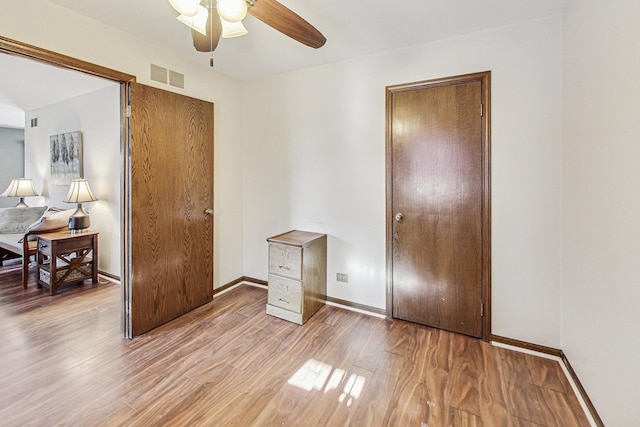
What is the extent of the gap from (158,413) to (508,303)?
2.48 m

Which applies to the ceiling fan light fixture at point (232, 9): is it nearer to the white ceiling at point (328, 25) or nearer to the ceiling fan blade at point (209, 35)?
the ceiling fan blade at point (209, 35)

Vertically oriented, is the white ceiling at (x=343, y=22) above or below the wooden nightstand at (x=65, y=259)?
above

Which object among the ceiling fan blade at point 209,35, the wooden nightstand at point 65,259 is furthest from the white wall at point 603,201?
the wooden nightstand at point 65,259

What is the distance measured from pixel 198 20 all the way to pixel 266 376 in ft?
7.09

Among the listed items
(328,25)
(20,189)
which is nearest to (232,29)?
(328,25)

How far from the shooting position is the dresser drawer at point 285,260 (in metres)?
2.61

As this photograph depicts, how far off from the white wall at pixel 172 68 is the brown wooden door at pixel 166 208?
0.21m

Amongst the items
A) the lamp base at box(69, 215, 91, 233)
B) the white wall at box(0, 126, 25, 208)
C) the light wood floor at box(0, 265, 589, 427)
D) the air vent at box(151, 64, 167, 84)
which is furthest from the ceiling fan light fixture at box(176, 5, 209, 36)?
the white wall at box(0, 126, 25, 208)

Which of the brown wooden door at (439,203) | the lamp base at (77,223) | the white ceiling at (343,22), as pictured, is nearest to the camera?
the white ceiling at (343,22)

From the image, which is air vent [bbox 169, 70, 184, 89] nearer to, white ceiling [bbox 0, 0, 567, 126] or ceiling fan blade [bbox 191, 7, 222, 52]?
white ceiling [bbox 0, 0, 567, 126]

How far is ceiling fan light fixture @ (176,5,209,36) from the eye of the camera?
1.48 m

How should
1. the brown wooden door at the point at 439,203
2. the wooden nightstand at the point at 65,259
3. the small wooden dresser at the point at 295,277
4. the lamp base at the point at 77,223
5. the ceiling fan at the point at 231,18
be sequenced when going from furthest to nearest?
the lamp base at the point at 77,223, the wooden nightstand at the point at 65,259, the small wooden dresser at the point at 295,277, the brown wooden door at the point at 439,203, the ceiling fan at the point at 231,18

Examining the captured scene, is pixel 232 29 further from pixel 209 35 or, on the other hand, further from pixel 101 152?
pixel 101 152

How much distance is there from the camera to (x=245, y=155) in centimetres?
347
